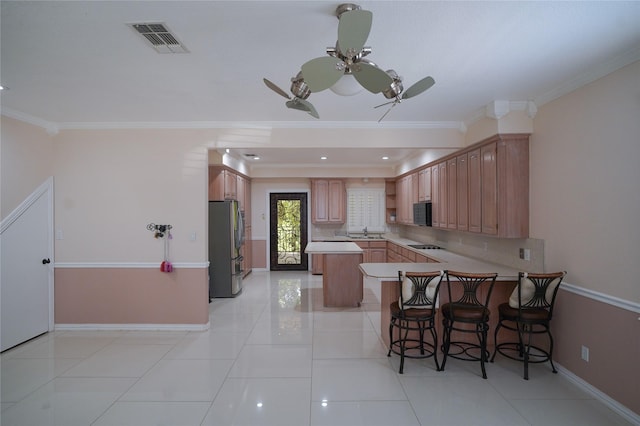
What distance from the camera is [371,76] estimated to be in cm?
176

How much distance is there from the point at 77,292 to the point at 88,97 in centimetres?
249

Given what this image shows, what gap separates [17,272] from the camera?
379 centimetres

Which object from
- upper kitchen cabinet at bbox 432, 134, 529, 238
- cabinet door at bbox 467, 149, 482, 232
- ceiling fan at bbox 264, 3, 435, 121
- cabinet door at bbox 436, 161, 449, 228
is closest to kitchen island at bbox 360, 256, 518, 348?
upper kitchen cabinet at bbox 432, 134, 529, 238

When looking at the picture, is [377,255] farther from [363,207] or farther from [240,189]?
[240,189]

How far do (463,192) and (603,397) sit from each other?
8.30 ft

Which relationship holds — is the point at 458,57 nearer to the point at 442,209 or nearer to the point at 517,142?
the point at 517,142

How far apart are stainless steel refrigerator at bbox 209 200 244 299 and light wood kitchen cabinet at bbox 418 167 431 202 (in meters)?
3.39

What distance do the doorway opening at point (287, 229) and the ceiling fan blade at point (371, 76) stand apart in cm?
644

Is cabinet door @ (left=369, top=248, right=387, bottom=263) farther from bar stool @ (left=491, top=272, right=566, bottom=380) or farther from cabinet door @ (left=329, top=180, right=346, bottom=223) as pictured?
bar stool @ (left=491, top=272, right=566, bottom=380)

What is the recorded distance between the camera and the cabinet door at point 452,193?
4.68m

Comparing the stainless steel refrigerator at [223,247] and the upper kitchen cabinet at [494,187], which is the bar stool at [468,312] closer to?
the upper kitchen cabinet at [494,187]

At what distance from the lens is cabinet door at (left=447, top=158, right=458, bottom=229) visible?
468 centimetres

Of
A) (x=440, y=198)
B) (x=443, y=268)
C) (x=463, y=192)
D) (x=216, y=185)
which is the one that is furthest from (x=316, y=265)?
(x=443, y=268)

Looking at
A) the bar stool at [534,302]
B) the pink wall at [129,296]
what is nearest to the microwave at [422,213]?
the bar stool at [534,302]
